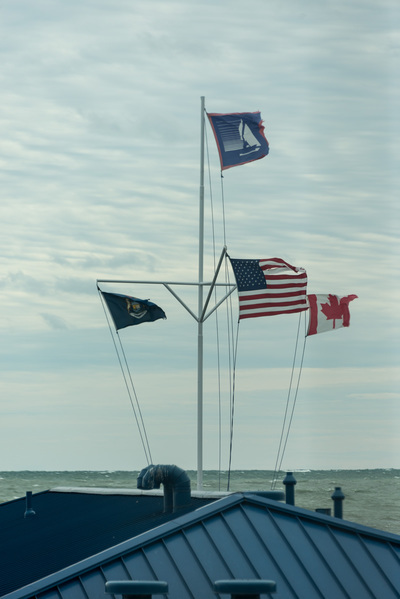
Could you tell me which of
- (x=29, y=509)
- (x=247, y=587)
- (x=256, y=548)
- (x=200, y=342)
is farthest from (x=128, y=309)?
(x=247, y=587)

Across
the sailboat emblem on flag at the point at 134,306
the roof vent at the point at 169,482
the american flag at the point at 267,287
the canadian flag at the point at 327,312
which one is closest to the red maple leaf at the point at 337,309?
the canadian flag at the point at 327,312

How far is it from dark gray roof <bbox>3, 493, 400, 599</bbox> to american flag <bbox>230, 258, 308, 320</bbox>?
11453 mm

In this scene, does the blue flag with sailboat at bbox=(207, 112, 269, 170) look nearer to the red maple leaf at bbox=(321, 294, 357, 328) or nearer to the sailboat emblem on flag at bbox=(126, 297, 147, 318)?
the sailboat emblem on flag at bbox=(126, 297, 147, 318)

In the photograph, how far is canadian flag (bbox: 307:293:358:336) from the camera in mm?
28703

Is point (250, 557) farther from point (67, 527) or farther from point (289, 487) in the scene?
point (67, 527)

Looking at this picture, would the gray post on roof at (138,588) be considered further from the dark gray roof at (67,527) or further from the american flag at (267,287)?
the american flag at (267,287)

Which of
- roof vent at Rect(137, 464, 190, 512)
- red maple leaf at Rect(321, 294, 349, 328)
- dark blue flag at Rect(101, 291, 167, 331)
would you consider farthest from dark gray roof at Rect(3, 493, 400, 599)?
red maple leaf at Rect(321, 294, 349, 328)

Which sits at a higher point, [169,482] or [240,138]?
[240,138]

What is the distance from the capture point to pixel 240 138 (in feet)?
90.5

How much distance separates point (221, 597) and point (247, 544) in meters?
1.16

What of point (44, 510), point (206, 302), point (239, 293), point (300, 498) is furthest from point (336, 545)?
point (300, 498)

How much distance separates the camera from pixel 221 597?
11789 mm

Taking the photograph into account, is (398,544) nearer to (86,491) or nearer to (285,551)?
(285,551)

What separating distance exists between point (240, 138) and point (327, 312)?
18.8ft
